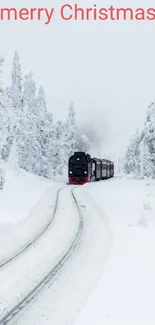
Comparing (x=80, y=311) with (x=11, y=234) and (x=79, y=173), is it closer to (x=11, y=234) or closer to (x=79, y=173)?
(x=11, y=234)

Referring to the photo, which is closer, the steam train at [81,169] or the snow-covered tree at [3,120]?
the snow-covered tree at [3,120]

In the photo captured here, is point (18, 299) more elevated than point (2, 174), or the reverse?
point (2, 174)

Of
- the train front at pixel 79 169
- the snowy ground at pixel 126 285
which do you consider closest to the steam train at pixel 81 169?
the train front at pixel 79 169

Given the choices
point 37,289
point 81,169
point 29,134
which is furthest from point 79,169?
point 37,289

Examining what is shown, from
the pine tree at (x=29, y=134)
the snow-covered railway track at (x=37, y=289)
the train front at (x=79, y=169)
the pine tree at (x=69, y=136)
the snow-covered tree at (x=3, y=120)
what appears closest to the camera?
the snow-covered railway track at (x=37, y=289)

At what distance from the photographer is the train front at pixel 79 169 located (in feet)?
158

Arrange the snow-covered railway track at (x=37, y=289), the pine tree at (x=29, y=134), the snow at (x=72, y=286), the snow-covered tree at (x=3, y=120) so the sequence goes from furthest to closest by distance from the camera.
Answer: the pine tree at (x=29, y=134), the snow-covered tree at (x=3, y=120), the snow at (x=72, y=286), the snow-covered railway track at (x=37, y=289)

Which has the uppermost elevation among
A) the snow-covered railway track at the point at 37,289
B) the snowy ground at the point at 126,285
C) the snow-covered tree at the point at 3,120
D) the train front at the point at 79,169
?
the snow-covered tree at the point at 3,120

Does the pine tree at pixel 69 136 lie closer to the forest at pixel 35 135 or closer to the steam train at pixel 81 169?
the forest at pixel 35 135

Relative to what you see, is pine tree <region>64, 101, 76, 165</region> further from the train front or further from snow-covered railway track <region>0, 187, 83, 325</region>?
snow-covered railway track <region>0, 187, 83, 325</region>

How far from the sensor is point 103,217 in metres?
17.1

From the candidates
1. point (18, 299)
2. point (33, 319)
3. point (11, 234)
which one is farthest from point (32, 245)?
point (33, 319)

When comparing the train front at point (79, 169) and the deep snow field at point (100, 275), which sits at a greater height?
the train front at point (79, 169)

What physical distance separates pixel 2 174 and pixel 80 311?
23683mm
